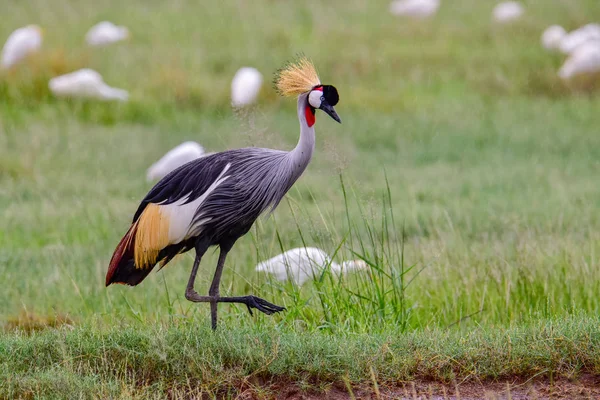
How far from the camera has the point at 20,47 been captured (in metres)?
11.6

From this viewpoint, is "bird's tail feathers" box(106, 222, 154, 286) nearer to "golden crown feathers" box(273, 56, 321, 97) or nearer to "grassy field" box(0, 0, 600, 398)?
"grassy field" box(0, 0, 600, 398)

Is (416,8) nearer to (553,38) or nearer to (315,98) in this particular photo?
(553,38)

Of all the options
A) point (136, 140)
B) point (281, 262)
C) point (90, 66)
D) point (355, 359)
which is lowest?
point (355, 359)

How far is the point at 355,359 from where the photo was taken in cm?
434

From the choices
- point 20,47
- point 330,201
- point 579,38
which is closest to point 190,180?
point 330,201

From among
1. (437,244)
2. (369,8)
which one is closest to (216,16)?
(369,8)

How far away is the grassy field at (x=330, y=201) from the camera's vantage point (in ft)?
14.5

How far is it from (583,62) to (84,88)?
20.4ft

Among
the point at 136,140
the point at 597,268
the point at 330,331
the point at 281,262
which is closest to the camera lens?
the point at 330,331

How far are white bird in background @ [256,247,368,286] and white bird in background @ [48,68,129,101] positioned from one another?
594 cm

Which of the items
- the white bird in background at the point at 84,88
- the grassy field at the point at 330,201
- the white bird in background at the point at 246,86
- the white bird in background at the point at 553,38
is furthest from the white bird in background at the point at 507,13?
the white bird in background at the point at 84,88

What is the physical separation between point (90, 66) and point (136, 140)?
7.97 feet

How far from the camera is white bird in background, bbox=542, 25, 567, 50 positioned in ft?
44.0

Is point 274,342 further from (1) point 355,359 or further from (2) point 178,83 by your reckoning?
(2) point 178,83
